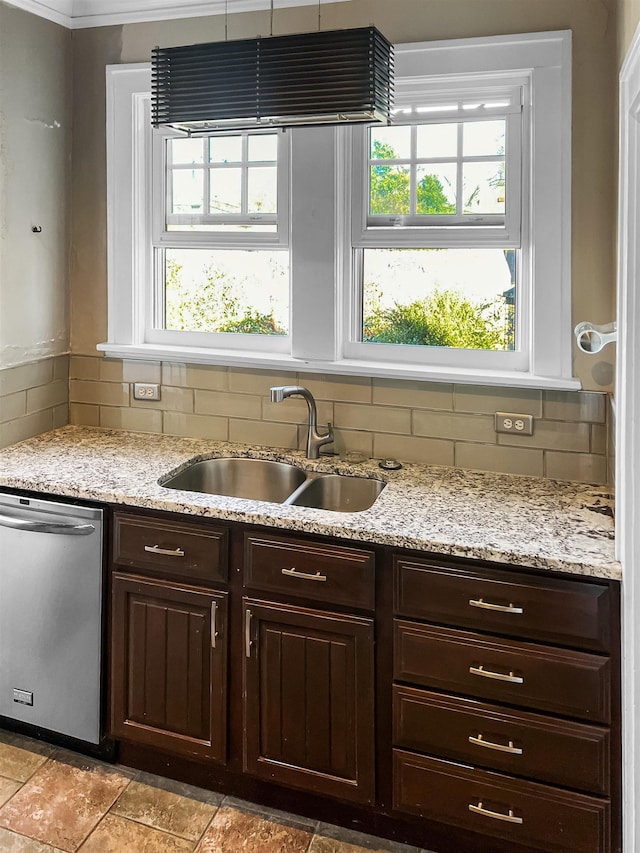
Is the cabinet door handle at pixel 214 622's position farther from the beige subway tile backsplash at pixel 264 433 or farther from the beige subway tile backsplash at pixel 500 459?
the beige subway tile backsplash at pixel 500 459

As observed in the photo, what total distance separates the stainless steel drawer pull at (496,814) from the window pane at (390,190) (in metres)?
2.03

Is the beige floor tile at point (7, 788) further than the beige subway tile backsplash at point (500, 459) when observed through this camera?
No

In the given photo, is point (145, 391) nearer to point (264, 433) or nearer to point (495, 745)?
point (264, 433)

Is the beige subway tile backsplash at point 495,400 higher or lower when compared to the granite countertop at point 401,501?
higher

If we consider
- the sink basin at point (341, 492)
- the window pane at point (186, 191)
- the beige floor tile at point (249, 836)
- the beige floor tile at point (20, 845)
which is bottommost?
the beige floor tile at point (249, 836)

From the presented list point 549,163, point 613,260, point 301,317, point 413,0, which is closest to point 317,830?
point 301,317

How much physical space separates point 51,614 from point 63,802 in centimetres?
61

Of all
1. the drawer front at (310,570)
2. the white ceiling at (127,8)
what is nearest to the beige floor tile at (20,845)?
the drawer front at (310,570)

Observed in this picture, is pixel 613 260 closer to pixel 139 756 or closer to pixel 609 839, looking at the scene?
pixel 609 839

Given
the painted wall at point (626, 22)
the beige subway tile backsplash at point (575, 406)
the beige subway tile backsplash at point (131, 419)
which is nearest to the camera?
the painted wall at point (626, 22)

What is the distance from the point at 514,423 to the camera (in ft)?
8.54

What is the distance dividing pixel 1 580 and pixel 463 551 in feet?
5.53

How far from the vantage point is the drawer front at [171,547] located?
2293 millimetres

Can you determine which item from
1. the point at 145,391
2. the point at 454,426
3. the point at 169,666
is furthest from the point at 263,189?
the point at 169,666
